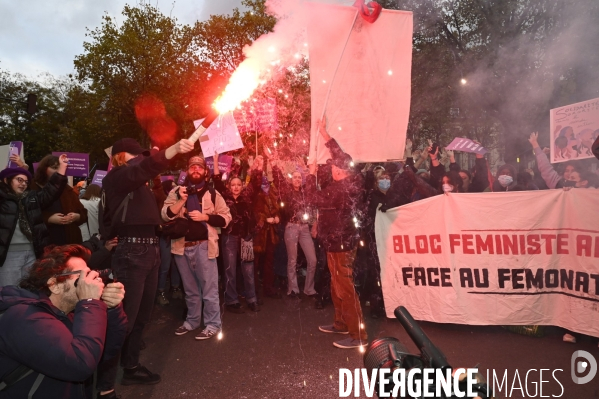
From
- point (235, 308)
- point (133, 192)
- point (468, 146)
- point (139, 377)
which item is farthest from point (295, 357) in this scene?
point (468, 146)

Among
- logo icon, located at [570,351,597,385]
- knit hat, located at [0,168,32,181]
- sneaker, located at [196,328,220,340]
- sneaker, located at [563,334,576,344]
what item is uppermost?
knit hat, located at [0,168,32,181]

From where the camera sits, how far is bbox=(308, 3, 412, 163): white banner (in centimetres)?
482

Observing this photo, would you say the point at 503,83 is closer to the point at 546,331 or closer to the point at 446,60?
the point at 446,60

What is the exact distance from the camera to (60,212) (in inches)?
211

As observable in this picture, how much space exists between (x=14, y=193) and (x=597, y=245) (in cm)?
629

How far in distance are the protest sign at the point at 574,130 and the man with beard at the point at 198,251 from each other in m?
5.11

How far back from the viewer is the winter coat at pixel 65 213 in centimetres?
530

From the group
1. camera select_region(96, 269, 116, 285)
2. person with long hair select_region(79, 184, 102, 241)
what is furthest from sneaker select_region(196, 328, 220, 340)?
person with long hair select_region(79, 184, 102, 241)

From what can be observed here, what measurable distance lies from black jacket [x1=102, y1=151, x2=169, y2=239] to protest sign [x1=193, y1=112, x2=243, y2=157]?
10.7 ft

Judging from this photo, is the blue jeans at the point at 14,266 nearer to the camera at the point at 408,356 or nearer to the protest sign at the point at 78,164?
the camera at the point at 408,356

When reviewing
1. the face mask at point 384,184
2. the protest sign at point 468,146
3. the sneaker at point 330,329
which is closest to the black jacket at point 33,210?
the sneaker at point 330,329

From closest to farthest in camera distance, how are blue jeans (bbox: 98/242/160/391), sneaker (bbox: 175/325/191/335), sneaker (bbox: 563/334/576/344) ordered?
1. blue jeans (bbox: 98/242/160/391)
2. sneaker (bbox: 563/334/576/344)
3. sneaker (bbox: 175/325/191/335)

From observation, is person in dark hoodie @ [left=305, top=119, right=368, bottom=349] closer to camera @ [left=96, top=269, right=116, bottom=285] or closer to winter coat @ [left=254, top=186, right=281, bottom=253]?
winter coat @ [left=254, top=186, right=281, bottom=253]

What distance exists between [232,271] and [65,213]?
2.41m
